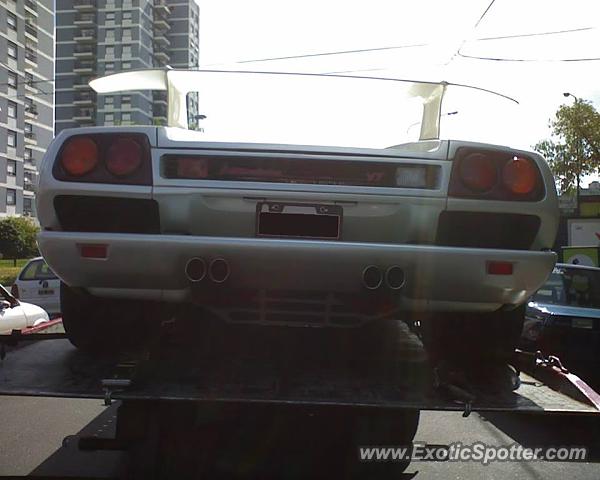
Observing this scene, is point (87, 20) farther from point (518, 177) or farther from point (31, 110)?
point (518, 177)

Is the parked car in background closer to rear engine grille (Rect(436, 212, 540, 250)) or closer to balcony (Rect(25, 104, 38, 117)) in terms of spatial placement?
rear engine grille (Rect(436, 212, 540, 250))

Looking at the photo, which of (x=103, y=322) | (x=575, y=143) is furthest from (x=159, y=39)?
(x=103, y=322)

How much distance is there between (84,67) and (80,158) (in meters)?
103

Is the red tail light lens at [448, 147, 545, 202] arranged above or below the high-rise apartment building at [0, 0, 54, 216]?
below

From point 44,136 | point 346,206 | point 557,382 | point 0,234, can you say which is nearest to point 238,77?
point 346,206

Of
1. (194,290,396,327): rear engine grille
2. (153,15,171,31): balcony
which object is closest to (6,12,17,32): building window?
(153,15,171,31): balcony

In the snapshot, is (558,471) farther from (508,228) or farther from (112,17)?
(112,17)

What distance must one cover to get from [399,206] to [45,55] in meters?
78.8

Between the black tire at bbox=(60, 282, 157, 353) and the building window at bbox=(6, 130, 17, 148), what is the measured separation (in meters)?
65.8

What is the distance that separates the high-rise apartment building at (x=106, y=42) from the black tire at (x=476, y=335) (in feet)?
294

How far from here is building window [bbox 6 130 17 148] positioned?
6309 centimetres

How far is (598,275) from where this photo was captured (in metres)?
7.42

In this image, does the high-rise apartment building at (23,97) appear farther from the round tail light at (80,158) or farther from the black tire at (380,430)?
the black tire at (380,430)

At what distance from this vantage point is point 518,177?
2992 mm
